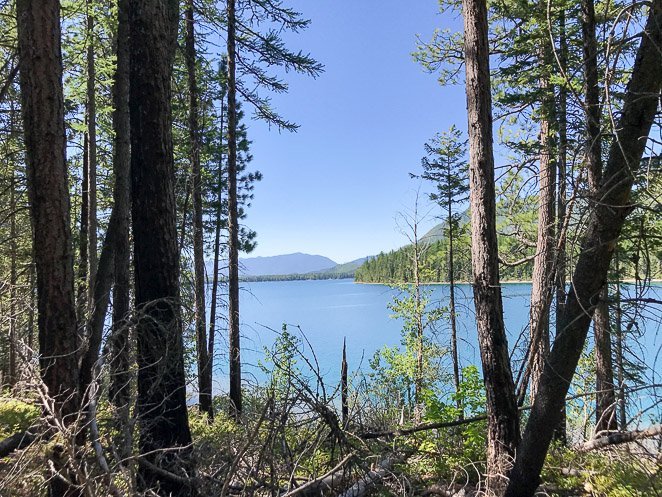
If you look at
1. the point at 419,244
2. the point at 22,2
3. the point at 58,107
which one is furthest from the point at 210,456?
the point at 419,244

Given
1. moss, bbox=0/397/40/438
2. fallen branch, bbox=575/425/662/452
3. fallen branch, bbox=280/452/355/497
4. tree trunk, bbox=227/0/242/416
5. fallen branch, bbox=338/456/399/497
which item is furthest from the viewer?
tree trunk, bbox=227/0/242/416

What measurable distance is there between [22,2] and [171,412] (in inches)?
145

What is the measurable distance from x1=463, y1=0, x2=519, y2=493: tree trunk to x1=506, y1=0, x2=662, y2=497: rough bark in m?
0.46

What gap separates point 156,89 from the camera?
3.78 meters

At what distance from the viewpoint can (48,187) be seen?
338 centimetres

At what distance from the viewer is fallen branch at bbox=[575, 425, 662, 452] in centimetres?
348

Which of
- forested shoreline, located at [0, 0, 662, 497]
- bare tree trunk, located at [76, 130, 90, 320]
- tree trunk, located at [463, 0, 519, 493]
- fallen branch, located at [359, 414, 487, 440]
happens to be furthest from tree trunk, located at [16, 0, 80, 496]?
bare tree trunk, located at [76, 130, 90, 320]

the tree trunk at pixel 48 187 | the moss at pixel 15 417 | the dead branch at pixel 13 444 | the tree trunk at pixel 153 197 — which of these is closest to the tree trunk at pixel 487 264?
the tree trunk at pixel 153 197

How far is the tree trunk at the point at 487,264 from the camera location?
3.76 metres

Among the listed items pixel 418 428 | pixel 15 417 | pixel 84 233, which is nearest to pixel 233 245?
pixel 84 233

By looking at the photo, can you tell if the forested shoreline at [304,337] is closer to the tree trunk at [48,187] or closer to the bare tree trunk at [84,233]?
the tree trunk at [48,187]

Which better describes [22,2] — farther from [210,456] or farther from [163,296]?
[210,456]

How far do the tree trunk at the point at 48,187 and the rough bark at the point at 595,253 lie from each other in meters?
3.71

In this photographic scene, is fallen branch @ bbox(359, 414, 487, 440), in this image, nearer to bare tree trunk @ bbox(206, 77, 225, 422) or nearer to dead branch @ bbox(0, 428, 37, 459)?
dead branch @ bbox(0, 428, 37, 459)
